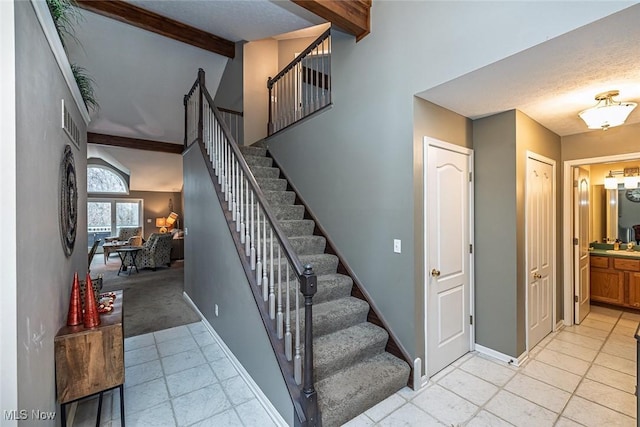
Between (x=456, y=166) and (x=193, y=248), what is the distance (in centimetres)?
359

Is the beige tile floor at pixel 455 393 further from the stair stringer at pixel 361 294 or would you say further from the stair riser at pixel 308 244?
the stair riser at pixel 308 244

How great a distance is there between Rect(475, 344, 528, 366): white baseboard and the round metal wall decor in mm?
3753

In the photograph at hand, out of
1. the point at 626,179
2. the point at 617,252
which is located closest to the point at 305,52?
the point at 626,179

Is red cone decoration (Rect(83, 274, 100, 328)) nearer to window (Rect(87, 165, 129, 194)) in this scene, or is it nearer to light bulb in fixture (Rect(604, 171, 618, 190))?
light bulb in fixture (Rect(604, 171, 618, 190))

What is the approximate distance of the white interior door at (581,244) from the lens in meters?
3.64

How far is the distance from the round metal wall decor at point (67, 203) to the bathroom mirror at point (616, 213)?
263 inches

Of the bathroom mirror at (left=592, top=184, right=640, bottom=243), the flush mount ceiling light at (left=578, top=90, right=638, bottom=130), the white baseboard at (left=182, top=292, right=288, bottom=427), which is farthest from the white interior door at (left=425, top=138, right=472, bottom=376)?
the bathroom mirror at (left=592, top=184, right=640, bottom=243)

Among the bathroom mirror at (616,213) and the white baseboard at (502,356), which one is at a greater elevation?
the bathroom mirror at (616,213)

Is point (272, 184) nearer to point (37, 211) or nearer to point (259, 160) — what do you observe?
point (259, 160)

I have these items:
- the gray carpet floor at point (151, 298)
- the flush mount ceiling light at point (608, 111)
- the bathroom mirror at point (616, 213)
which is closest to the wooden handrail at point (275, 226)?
the gray carpet floor at point (151, 298)

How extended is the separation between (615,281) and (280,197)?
4.95 m

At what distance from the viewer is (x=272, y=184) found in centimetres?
402

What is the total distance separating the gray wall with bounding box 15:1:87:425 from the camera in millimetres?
1159

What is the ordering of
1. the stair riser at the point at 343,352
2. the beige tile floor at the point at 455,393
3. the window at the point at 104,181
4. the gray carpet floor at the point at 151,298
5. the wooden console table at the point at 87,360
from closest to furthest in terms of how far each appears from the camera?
1. the wooden console table at the point at 87,360
2. the beige tile floor at the point at 455,393
3. the stair riser at the point at 343,352
4. the gray carpet floor at the point at 151,298
5. the window at the point at 104,181
